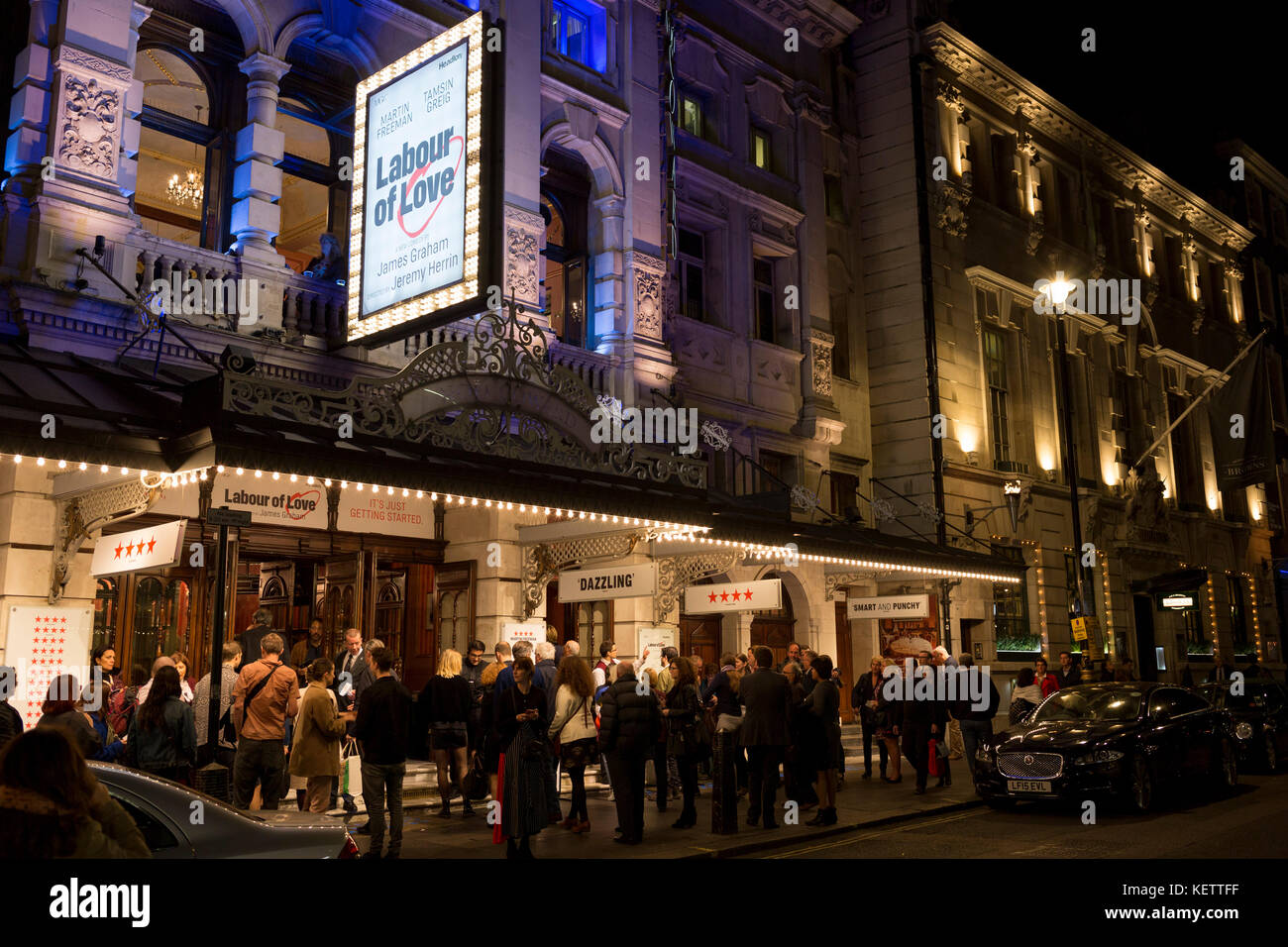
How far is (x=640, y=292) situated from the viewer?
2080 centimetres

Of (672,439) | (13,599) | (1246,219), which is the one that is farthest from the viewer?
(1246,219)

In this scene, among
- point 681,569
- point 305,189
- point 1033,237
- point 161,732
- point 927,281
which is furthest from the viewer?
point 1033,237

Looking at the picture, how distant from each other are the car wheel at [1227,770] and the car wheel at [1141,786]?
2489 millimetres

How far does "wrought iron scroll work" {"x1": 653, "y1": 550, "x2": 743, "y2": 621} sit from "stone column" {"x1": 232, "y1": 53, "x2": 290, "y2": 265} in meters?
7.93

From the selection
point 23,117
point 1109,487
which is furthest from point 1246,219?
point 23,117

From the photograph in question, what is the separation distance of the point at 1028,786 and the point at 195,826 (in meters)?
10.9

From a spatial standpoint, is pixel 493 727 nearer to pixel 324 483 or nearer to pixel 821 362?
pixel 324 483

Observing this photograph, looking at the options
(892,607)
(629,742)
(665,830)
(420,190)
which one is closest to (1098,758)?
(665,830)

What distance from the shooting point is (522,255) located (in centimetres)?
1844

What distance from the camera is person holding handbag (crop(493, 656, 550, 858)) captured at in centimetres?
1037

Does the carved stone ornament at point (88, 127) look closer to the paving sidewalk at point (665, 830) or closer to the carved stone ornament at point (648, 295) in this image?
the paving sidewalk at point (665, 830)

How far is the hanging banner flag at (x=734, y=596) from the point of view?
17.5 m
